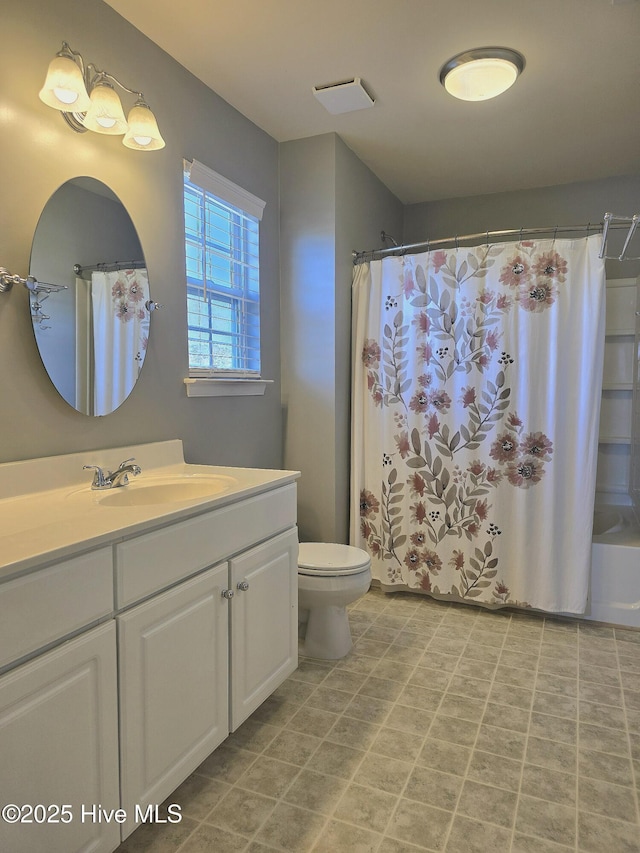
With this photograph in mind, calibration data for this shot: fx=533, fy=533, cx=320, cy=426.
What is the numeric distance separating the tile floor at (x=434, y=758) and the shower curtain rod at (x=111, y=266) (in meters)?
1.54

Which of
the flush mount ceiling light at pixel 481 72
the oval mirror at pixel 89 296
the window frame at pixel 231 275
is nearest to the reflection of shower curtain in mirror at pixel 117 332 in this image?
the oval mirror at pixel 89 296

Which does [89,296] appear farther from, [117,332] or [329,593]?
[329,593]

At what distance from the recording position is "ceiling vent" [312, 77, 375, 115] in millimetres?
2180

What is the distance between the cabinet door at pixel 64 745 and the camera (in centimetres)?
93

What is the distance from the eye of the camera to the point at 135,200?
6.08ft

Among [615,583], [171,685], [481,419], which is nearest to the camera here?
[171,685]

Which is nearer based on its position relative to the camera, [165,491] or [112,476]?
[112,476]

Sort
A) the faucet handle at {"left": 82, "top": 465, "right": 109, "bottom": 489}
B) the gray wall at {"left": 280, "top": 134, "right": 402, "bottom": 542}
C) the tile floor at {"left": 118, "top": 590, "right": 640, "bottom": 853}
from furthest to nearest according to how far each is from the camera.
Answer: the gray wall at {"left": 280, "top": 134, "right": 402, "bottom": 542}
the faucet handle at {"left": 82, "top": 465, "right": 109, "bottom": 489}
the tile floor at {"left": 118, "top": 590, "right": 640, "bottom": 853}

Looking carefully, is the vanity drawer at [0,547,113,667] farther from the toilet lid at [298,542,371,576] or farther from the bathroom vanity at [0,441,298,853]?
the toilet lid at [298,542,371,576]

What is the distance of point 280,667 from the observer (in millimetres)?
1796

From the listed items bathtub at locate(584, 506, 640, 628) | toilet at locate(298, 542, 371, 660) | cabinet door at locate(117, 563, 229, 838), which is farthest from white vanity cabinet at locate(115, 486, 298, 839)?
bathtub at locate(584, 506, 640, 628)

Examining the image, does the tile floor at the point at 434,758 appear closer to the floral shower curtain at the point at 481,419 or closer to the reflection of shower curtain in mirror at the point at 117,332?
the floral shower curtain at the point at 481,419

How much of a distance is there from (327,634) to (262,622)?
60cm

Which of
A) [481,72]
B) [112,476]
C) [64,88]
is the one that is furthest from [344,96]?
[112,476]
